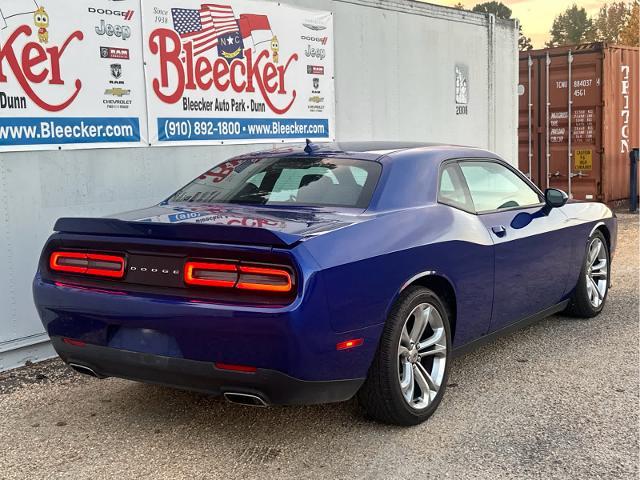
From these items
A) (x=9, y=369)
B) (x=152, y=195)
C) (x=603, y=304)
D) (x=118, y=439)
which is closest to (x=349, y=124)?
(x=152, y=195)

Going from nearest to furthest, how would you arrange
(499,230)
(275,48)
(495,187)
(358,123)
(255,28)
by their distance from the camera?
1. (499,230)
2. (495,187)
3. (255,28)
4. (275,48)
5. (358,123)

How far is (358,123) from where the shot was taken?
8336mm

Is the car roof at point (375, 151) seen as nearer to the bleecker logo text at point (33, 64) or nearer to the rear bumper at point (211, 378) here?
the rear bumper at point (211, 378)

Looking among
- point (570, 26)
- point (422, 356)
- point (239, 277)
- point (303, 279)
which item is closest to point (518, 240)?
point (422, 356)

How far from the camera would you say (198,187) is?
4.79 m

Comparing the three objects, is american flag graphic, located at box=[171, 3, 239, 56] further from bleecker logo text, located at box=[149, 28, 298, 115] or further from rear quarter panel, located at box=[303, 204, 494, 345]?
rear quarter panel, located at box=[303, 204, 494, 345]

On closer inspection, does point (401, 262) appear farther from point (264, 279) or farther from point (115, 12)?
point (115, 12)

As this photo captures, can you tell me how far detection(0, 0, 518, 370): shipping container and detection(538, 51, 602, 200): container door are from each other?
250 cm

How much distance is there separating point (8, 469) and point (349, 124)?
5459 mm

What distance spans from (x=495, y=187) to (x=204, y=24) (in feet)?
9.78

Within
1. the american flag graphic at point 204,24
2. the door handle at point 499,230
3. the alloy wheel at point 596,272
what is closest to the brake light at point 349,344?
the door handle at point 499,230

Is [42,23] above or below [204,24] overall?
below

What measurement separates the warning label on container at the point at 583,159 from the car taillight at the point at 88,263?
10961mm

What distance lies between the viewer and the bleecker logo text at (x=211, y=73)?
20.5 feet
